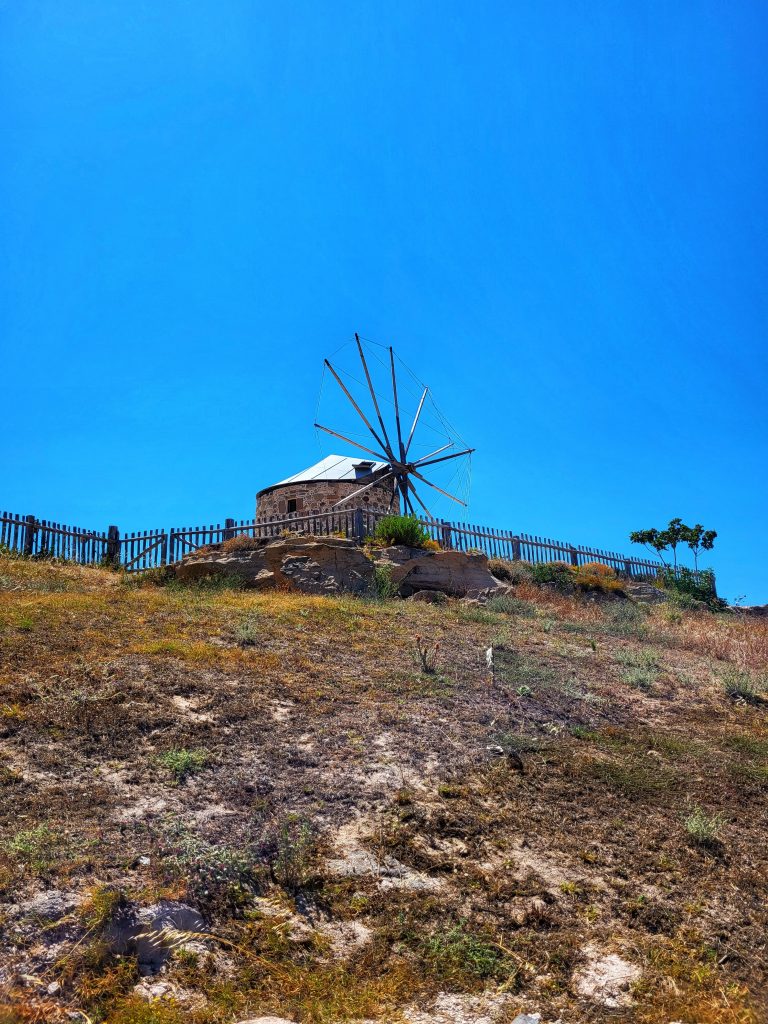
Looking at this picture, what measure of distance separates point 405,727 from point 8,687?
14.2ft

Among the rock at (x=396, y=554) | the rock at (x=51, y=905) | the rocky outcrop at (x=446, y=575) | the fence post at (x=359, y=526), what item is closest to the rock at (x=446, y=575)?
the rocky outcrop at (x=446, y=575)

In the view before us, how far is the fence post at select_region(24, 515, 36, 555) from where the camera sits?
22.0 meters

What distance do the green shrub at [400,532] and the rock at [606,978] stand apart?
1580 cm

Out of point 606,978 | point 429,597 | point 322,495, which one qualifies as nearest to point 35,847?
point 606,978

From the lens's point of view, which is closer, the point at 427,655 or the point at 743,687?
the point at 427,655

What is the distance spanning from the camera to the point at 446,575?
20875 millimetres

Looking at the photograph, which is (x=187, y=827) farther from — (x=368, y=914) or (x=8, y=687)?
(x=8, y=687)

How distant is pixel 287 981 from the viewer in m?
4.91

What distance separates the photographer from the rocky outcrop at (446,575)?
20312 mm

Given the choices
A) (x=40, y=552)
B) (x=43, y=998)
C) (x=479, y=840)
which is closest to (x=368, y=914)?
(x=479, y=840)

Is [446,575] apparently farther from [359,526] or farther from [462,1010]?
[462,1010]

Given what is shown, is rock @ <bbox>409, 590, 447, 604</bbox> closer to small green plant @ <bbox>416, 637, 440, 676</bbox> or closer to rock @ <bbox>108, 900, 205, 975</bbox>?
small green plant @ <bbox>416, 637, 440, 676</bbox>

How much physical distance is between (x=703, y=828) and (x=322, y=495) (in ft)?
83.9

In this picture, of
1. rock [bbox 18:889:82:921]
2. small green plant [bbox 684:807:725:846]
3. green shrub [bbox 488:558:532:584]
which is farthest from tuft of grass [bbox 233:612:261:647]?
green shrub [bbox 488:558:532:584]
